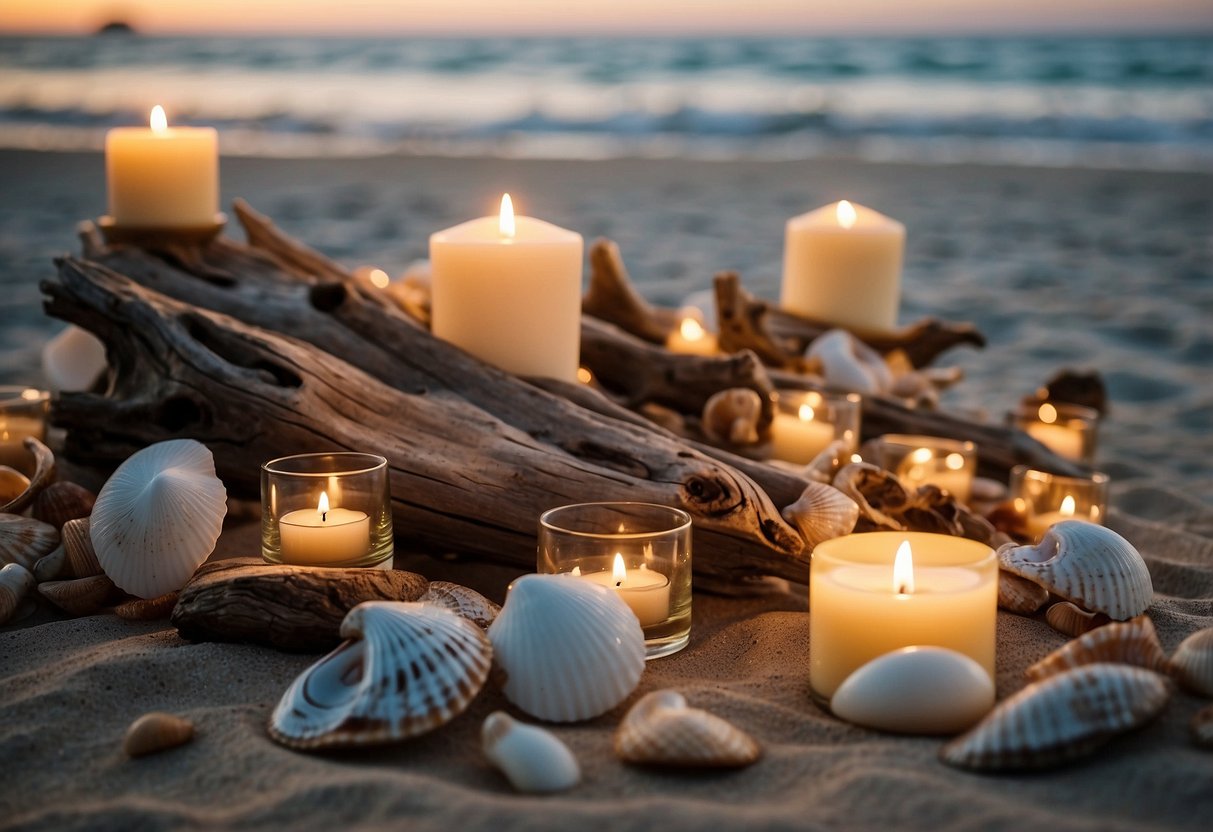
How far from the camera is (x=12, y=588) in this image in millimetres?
2326

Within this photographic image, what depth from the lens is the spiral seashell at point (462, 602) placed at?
6.93 feet

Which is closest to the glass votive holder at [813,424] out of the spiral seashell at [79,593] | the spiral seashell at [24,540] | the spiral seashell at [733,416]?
the spiral seashell at [733,416]

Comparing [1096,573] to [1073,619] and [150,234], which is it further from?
[150,234]

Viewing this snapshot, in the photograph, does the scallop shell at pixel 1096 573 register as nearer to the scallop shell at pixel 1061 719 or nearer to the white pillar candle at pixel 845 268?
the scallop shell at pixel 1061 719

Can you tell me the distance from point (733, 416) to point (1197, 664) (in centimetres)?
147

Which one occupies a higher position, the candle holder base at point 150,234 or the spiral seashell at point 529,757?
the candle holder base at point 150,234

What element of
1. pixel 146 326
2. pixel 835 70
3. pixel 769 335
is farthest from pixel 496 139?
pixel 146 326

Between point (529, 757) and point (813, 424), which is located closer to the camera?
point (529, 757)

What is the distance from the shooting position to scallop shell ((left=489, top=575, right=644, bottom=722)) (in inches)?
71.7

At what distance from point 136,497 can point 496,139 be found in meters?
12.4

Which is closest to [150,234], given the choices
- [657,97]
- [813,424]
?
[813,424]

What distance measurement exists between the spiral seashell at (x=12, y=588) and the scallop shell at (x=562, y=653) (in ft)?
3.55

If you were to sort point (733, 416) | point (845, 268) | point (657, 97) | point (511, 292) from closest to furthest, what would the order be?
1. point (511, 292)
2. point (733, 416)
3. point (845, 268)
4. point (657, 97)

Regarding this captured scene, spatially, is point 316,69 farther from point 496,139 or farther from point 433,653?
point 433,653
